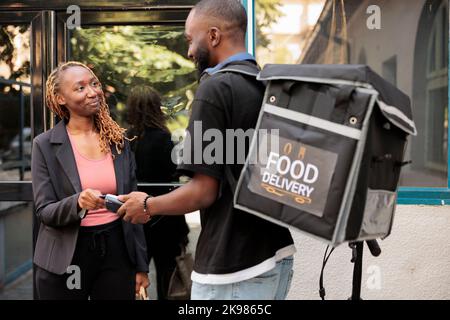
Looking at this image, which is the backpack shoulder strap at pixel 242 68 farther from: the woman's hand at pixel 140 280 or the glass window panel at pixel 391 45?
the glass window panel at pixel 391 45

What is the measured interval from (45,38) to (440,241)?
2982 mm

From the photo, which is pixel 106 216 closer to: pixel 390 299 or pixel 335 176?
pixel 335 176

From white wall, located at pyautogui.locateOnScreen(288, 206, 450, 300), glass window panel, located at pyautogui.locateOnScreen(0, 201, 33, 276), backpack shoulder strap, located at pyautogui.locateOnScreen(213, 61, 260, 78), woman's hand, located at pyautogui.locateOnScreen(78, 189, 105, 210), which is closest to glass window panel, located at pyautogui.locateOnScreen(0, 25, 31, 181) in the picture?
woman's hand, located at pyautogui.locateOnScreen(78, 189, 105, 210)

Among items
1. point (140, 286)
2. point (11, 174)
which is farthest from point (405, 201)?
point (11, 174)

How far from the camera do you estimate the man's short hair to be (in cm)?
246

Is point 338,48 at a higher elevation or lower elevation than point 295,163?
higher

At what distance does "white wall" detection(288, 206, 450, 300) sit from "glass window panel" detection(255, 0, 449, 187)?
302 mm

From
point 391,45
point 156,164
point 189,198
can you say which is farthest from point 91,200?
point 391,45

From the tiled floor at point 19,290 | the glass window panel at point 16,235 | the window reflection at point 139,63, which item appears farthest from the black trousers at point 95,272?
the glass window panel at point 16,235

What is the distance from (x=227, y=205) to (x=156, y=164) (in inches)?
81.8

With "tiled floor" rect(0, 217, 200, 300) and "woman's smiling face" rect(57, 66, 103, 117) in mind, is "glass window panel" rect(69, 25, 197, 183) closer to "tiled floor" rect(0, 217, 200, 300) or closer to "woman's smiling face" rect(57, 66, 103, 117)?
"tiled floor" rect(0, 217, 200, 300)

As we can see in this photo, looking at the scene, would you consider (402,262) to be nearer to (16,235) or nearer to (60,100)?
(60,100)

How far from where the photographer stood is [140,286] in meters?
3.44

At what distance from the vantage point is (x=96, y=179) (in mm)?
3242
